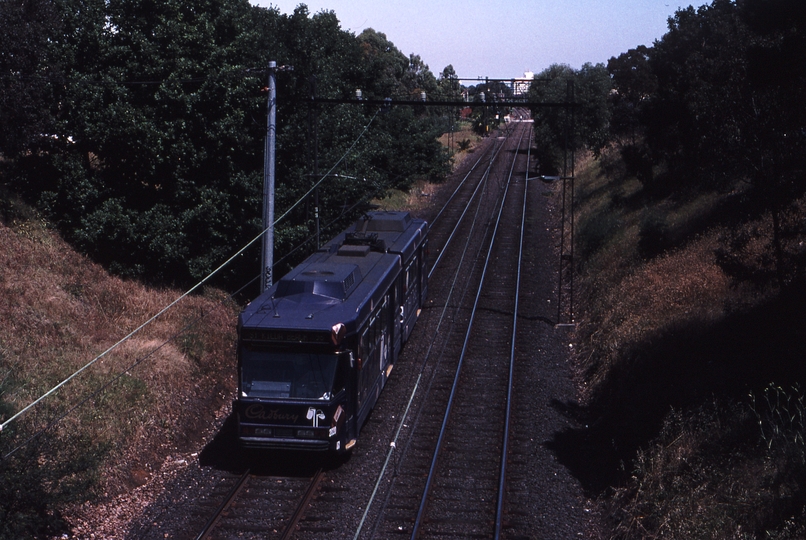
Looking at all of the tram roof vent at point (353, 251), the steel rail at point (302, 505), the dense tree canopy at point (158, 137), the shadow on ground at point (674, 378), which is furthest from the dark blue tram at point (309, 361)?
the dense tree canopy at point (158, 137)

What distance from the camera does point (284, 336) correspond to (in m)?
12.6

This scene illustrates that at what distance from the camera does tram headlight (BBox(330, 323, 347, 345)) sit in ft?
41.1

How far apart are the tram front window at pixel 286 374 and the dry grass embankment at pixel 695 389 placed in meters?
5.19

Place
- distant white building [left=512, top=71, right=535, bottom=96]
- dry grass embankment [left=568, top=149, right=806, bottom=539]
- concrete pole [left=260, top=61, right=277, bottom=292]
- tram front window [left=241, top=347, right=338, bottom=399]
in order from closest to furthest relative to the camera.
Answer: dry grass embankment [left=568, top=149, right=806, bottom=539] → tram front window [left=241, top=347, right=338, bottom=399] → concrete pole [left=260, top=61, right=277, bottom=292] → distant white building [left=512, top=71, right=535, bottom=96]

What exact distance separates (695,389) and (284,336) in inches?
320

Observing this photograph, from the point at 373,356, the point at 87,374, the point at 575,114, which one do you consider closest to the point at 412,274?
the point at 373,356

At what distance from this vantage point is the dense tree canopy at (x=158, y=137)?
813 inches

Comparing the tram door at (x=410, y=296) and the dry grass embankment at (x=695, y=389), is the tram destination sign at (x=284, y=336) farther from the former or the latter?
the tram door at (x=410, y=296)

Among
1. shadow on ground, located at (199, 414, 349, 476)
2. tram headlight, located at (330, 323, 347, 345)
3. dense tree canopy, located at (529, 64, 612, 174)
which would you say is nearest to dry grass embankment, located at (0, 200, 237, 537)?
shadow on ground, located at (199, 414, 349, 476)

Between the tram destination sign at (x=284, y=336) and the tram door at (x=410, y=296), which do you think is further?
the tram door at (x=410, y=296)

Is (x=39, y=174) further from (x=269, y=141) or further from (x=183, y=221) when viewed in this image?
(x=269, y=141)

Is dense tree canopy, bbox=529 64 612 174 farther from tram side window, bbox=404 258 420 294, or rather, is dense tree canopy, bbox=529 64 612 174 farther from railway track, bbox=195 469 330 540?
railway track, bbox=195 469 330 540

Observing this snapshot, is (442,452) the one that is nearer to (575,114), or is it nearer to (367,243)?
(367,243)

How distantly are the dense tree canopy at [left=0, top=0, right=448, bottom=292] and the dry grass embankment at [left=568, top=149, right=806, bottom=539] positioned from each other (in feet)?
29.6
